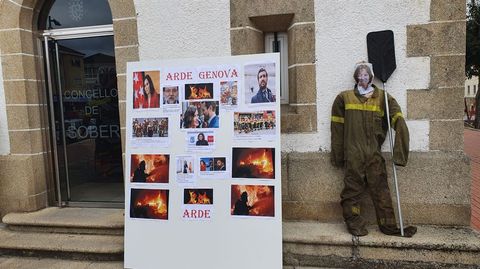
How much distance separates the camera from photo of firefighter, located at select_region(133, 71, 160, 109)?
3.11 metres

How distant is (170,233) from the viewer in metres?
3.05

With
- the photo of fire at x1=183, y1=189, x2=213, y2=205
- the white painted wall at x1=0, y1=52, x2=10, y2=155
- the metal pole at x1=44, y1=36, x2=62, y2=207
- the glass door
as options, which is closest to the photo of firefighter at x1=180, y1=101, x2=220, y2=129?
the photo of fire at x1=183, y1=189, x2=213, y2=205

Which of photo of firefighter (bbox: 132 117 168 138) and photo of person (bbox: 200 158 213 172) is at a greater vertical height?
photo of firefighter (bbox: 132 117 168 138)

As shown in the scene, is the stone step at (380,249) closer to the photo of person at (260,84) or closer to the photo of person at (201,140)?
the photo of person at (201,140)

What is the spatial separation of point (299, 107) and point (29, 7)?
10.1ft

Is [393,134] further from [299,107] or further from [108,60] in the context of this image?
[108,60]

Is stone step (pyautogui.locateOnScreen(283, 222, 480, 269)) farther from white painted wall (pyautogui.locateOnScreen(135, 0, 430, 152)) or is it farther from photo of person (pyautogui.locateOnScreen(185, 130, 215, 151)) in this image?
photo of person (pyautogui.locateOnScreen(185, 130, 215, 151))

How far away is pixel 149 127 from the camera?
312 centimetres

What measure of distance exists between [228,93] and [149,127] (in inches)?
29.1

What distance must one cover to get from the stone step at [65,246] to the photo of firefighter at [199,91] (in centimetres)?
160

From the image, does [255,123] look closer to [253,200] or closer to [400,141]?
[253,200]

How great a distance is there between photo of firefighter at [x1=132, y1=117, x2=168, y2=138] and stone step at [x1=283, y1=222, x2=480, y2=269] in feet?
4.61

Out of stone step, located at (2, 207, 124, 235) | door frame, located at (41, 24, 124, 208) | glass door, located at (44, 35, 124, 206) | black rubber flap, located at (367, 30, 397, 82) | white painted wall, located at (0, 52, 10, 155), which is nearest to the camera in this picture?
black rubber flap, located at (367, 30, 397, 82)

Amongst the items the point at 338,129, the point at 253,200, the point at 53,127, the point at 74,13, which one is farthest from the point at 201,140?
the point at 74,13
